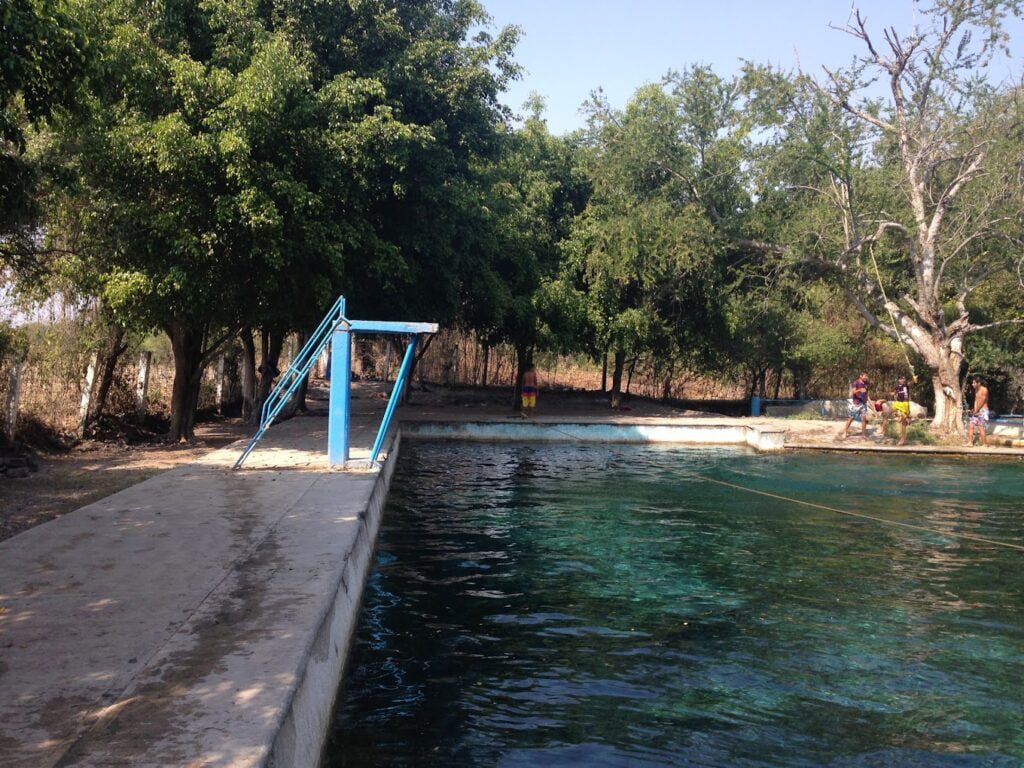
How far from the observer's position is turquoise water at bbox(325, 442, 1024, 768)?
5.66 m

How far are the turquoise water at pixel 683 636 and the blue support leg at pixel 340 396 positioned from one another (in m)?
1.17

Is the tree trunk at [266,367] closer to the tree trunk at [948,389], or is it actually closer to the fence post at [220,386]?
the fence post at [220,386]

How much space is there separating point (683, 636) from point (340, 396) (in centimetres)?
701

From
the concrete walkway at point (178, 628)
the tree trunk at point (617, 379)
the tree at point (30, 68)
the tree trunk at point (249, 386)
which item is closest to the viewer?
the concrete walkway at point (178, 628)

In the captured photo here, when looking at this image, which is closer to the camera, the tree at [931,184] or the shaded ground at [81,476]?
the shaded ground at [81,476]

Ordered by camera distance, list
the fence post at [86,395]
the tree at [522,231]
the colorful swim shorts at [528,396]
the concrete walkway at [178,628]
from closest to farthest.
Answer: the concrete walkway at [178,628]
the fence post at [86,395]
the tree at [522,231]
the colorful swim shorts at [528,396]

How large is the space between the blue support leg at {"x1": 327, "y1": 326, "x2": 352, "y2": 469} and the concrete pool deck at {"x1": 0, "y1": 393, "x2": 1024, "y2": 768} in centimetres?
181

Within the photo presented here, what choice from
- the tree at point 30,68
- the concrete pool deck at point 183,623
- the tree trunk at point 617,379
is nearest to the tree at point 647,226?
the tree trunk at point 617,379

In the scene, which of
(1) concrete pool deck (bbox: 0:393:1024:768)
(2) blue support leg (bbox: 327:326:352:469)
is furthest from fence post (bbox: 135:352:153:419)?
(1) concrete pool deck (bbox: 0:393:1024:768)

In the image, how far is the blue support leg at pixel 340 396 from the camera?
42.2 feet

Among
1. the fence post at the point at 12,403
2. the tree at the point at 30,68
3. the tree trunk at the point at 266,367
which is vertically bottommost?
the fence post at the point at 12,403

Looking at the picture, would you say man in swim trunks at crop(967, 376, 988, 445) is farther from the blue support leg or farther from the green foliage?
the green foliage

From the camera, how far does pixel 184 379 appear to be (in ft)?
58.4

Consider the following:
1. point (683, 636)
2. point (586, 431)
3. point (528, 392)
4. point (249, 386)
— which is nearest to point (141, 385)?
point (249, 386)
